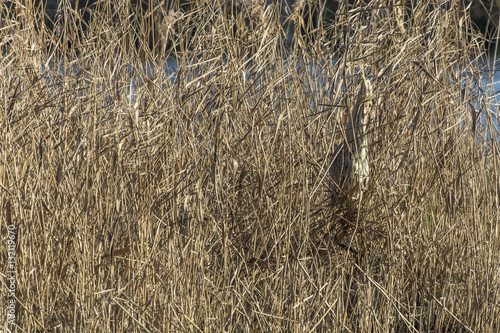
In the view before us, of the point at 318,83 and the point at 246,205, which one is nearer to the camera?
the point at 246,205

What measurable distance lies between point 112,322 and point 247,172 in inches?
23.1

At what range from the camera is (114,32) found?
5.90 feet

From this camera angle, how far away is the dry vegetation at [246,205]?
1.42m

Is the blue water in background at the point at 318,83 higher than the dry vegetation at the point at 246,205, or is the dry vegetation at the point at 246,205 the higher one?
the blue water in background at the point at 318,83

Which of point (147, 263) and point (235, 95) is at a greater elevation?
point (235, 95)

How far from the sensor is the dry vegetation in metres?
1.42

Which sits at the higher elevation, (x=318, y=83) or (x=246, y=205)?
(x=318, y=83)

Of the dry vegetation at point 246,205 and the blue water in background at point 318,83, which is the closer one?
the dry vegetation at point 246,205

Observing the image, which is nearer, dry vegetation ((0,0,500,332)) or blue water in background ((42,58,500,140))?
dry vegetation ((0,0,500,332))

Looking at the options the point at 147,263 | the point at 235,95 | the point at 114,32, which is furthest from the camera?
the point at 114,32

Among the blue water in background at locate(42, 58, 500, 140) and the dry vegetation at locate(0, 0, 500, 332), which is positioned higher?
the blue water in background at locate(42, 58, 500, 140)

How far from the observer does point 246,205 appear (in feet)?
5.83

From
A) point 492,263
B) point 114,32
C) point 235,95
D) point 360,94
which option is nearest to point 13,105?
point 114,32

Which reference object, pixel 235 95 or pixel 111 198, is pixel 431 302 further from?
pixel 111 198
